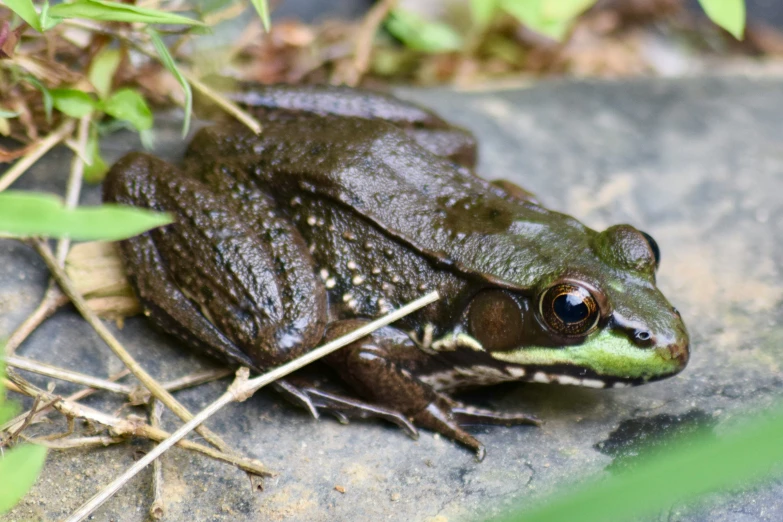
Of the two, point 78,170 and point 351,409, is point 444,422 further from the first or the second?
point 78,170

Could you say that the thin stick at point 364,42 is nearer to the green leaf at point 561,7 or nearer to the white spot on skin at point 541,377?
the green leaf at point 561,7

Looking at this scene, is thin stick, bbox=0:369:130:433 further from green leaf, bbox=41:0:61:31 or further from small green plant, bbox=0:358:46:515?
green leaf, bbox=41:0:61:31

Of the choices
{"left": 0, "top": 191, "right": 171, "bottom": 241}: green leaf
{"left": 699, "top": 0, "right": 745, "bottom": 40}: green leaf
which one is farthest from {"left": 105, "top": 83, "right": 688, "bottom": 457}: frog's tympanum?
{"left": 0, "top": 191, "right": 171, "bottom": 241}: green leaf

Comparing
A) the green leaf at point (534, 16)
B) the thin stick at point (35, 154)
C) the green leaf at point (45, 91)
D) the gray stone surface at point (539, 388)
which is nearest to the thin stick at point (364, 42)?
the gray stone surface at point (539, 388)

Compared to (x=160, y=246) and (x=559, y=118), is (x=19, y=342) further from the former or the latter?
(x=559, y=118)

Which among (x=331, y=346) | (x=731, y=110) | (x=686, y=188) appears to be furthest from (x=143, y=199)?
(x=731, y=110)

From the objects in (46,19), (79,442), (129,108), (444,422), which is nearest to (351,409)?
(444,422)
